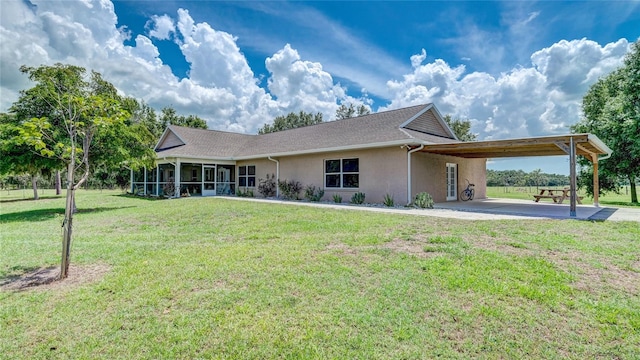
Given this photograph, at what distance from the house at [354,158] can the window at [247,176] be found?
0.21ft

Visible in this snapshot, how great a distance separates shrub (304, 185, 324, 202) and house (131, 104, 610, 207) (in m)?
0.25

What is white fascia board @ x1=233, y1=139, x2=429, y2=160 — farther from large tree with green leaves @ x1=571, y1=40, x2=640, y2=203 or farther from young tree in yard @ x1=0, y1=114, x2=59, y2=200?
large tree with green leaves @ x1=571, y1=40, x2=640, y2=203

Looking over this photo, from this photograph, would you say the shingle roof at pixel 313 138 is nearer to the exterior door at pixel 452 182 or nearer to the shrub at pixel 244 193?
the exterior door at pixel 452 182

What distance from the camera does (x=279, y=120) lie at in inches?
1831

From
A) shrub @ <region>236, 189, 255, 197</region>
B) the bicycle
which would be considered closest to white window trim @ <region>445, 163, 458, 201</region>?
the bicycle

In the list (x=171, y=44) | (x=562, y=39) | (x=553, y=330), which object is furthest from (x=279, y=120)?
(x=553, y=330)

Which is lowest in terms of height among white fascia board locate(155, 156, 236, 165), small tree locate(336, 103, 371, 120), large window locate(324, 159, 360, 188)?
large window locate(324, 159, 360, 188)

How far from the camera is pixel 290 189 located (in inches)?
656

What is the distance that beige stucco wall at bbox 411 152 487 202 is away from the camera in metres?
13.3

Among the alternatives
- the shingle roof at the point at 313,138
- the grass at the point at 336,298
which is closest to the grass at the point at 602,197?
the shingle roof at the point at 313,138

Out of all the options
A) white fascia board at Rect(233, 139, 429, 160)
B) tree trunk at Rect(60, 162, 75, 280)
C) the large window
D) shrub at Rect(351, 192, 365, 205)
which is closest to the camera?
tree trunk at Rect(60, 162, 75, 280)

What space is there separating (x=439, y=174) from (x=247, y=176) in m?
11.7

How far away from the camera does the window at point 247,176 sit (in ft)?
65.2

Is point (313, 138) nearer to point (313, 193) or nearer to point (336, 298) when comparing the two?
point (313, 193)
